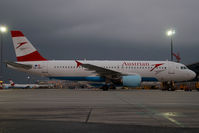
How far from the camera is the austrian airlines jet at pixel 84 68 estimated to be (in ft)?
71.8

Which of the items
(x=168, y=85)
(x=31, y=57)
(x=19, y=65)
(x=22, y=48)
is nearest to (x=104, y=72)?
(x=168, y=85)

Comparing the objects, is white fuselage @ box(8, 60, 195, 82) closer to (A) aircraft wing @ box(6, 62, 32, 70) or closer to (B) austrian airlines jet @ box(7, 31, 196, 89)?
(B) austrian airlines jet @ box(7, 31, 196, 89)

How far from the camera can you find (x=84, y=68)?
861 inches

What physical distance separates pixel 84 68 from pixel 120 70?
Result: 164 inches

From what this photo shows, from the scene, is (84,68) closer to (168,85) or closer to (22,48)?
(22,48)

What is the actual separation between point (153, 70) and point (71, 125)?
20.2 metres

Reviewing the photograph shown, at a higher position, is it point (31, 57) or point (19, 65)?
point (31, 57)

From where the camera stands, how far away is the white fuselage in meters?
22.0

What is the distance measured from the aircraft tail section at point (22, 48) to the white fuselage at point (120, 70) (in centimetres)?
75

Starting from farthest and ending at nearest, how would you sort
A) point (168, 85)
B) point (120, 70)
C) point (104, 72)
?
point (168, 85) → point (120, 70) → point (104, 72)

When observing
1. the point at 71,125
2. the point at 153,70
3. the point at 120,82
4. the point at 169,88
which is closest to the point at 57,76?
the point at 120,82

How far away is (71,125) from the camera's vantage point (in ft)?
11.3

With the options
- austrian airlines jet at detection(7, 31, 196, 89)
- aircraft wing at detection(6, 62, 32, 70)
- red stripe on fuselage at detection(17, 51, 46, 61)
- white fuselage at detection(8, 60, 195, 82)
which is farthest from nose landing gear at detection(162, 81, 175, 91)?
aircraft wing at detection(6, 62, 32, 70)

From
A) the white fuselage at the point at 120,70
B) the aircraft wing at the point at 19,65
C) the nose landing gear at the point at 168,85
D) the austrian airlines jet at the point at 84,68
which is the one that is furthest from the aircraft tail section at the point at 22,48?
the nose landing gear at the point at 168,85
